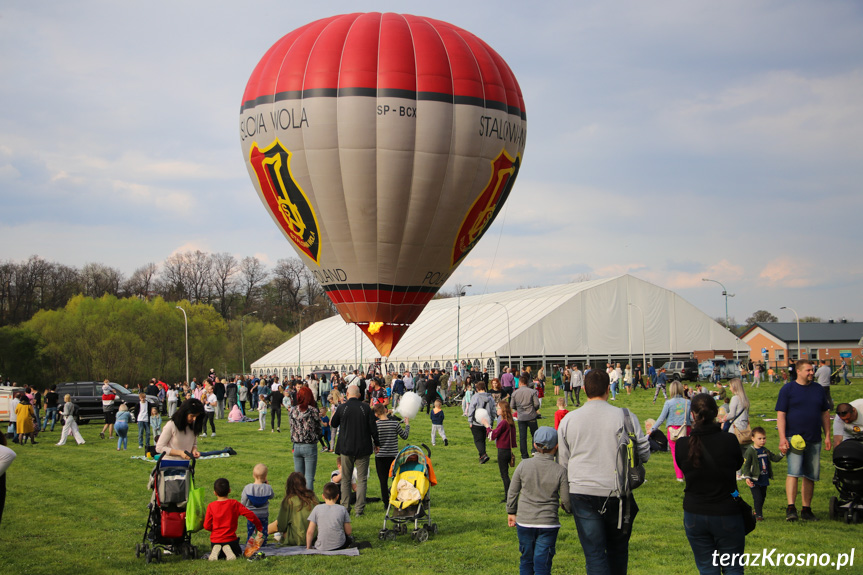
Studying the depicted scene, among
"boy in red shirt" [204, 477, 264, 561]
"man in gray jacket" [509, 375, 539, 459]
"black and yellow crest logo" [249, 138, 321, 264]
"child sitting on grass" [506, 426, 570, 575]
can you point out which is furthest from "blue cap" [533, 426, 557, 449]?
"black and yellow crest logo" [249, 138, 321, 264]

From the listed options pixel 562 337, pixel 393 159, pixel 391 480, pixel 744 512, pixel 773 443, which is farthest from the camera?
pixel 562 337

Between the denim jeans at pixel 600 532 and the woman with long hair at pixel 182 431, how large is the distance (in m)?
4.79

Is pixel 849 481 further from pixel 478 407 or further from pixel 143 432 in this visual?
pixel 143 432

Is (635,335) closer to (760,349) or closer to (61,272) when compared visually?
(760,349)

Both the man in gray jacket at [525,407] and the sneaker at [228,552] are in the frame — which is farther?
the man in gray jacket at [525,407]

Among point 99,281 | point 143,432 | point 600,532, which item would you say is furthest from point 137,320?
point 600,532

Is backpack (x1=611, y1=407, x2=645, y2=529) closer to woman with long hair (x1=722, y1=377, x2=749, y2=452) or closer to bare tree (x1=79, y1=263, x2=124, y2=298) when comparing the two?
woman with long hair (x1=722, y1=377, x2=749, y2=452)

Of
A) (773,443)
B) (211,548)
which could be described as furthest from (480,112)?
(211,548)

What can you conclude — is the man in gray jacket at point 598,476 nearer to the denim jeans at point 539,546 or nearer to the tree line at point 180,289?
the denim jeans at point 539,546

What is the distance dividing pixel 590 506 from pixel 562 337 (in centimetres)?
4869

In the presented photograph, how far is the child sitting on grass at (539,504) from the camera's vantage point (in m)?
6.68

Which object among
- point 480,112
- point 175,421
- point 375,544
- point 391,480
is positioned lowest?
point 375,544

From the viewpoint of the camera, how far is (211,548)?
931 centimetres

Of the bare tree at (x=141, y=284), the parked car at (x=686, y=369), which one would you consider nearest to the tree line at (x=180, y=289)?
the bare tree at (x=141, y=284)
